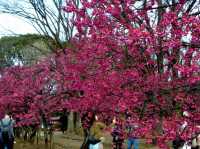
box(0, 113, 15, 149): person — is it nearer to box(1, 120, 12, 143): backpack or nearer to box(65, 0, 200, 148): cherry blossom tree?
box(1, 120, 12, 143): backpack

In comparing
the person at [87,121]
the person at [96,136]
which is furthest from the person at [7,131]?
the person at [96,136]

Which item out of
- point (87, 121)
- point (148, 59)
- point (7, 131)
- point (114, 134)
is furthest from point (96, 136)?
point (148, 59)

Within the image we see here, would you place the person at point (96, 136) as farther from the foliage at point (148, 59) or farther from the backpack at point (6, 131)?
the backpack at point (6, 131)

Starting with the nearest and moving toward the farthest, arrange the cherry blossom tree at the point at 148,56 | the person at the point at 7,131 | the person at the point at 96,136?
the cherry blossom tree at the point at 148,56 → the person at the point at 96,136 → the person at the point at 7,131

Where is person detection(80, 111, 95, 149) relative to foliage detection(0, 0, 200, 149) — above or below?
below

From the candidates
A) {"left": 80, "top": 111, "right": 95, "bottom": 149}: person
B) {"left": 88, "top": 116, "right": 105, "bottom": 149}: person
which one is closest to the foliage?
{"left": 88, "top": 116, "right": 105, "bottom": 149}: person

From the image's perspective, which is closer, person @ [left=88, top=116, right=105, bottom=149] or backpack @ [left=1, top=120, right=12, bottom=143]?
person @ [left=88, top=116, right=105, bottom=149]

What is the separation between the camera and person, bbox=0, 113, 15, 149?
18.1 metres

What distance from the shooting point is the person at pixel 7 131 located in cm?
1806

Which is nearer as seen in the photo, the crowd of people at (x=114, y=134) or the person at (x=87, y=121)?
the crowd of people at (x=114, y=134)

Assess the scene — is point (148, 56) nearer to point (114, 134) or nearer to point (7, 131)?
point (114, 134)

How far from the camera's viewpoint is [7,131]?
59.9 ft

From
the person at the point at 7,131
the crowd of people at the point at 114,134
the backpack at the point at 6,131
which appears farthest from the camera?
the backpack at the point at 6,131

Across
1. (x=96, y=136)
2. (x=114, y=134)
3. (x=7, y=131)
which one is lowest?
(x=7, y=131)
